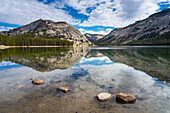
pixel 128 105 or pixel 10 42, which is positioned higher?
pixel 10 42

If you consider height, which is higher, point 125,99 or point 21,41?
point 21,41

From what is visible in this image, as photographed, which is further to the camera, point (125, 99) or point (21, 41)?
point (21, 41)

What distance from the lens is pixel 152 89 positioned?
11469 millimetres

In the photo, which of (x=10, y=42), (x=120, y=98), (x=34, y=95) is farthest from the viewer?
(x=10, y=42)

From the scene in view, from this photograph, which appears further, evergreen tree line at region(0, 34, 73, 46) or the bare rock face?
evergreen tree line at region(0, 34, 73, 46)

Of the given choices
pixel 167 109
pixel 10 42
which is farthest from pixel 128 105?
pixel 10 42

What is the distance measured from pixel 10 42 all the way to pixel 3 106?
6588 inches

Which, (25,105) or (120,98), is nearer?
(25,105)

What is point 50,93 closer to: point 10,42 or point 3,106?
point 3,106

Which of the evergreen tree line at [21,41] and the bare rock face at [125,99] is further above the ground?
the evergreen tree line at [21,41]

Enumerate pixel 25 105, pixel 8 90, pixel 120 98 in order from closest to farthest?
pixel 25 105
pixel 120 98
pixel 8 90

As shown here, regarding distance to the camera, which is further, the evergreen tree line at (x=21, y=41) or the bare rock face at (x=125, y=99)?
the evergreen tree line at (x=21, y=41)

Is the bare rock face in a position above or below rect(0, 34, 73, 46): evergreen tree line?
below

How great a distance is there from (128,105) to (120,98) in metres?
0.85
